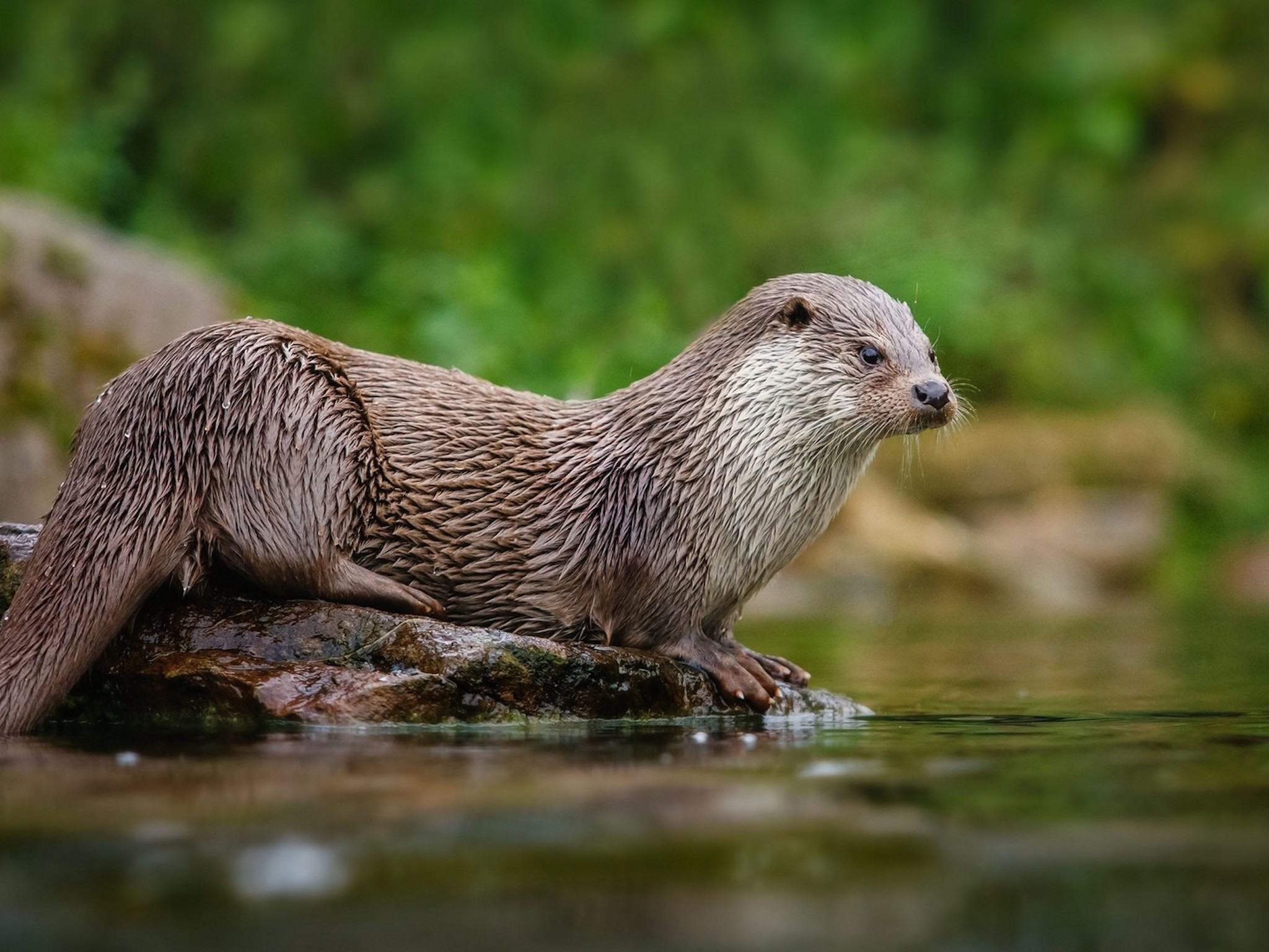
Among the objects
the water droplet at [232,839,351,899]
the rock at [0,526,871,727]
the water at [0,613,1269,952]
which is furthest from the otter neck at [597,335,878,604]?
the water droplet at [232,839,351,899]

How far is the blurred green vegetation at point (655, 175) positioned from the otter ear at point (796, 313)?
14.8ft

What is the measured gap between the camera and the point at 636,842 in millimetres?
1867

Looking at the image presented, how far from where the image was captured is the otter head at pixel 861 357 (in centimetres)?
388

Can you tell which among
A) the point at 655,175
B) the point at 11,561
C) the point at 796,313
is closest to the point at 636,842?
the point at 796,313

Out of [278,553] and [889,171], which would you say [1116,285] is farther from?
[278,553]

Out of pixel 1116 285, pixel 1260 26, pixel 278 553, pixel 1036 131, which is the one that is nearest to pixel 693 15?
pixel 1036 131

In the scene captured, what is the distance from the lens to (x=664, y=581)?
12.7 feet

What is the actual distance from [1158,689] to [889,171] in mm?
10206

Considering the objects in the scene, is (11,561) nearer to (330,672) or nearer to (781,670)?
(330,672)

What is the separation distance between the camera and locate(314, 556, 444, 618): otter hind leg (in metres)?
3.65

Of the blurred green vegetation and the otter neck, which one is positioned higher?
the blurred green vegetation

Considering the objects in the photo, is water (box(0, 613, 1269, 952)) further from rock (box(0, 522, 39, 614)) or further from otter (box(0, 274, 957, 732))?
rock (box(0, 522, 39, 614))

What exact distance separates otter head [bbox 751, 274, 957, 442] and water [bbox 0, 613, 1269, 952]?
3.35 ft

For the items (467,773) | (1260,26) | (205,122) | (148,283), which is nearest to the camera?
(467,773)
